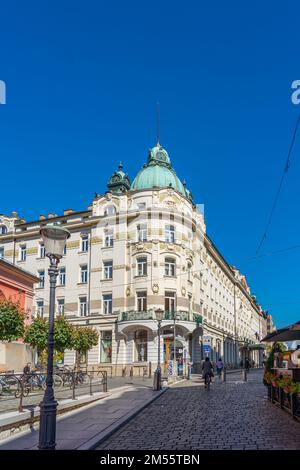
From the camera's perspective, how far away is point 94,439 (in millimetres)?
8922

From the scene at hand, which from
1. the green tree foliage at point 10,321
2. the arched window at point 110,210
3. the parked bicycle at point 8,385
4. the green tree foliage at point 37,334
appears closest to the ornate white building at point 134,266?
the arched window at point 110,210

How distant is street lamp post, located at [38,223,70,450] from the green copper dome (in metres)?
32.0

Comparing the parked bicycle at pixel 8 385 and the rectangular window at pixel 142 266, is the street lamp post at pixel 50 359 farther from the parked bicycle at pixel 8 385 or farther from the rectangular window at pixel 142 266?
the rectangular window at pixel 142 266

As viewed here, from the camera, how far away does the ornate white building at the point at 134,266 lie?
38312 millimetres

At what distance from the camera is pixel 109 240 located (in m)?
41.8

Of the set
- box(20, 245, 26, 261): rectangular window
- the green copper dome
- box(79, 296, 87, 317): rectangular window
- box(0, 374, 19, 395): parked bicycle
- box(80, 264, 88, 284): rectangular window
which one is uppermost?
the green copper dome

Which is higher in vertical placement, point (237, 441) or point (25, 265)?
point (25, 265)

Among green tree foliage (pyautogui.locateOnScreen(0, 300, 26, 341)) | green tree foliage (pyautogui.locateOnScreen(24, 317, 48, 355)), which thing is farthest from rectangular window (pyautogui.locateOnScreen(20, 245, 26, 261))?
green tree foliage (pyautogui.locateOnScreen(0, 300, 26, 341))

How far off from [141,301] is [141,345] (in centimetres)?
348

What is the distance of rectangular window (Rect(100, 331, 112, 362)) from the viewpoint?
39.4 meters

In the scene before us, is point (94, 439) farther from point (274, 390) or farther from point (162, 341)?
point (162, 341)

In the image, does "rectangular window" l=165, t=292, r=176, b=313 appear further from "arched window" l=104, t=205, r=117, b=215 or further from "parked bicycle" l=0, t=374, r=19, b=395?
"parked bicycle" l=0, t=374, r=19, b=395
